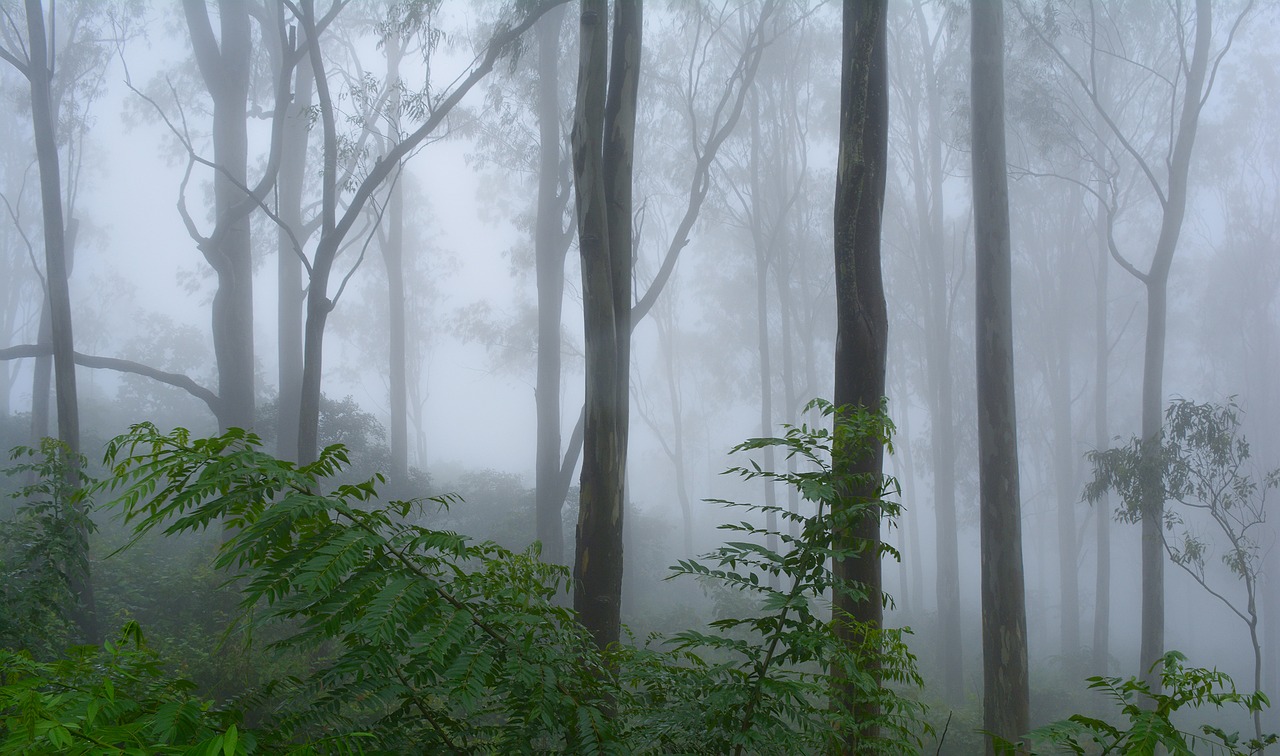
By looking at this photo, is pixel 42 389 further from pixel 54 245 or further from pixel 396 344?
pixel 54 245

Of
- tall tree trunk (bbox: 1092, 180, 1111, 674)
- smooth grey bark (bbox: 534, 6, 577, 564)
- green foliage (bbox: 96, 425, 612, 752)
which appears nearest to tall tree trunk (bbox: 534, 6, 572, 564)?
smooth grey bark (bbox: 534, 6, 577, 564)

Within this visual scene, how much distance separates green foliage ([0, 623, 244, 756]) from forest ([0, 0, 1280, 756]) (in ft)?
0.03

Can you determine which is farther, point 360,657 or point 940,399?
point 940,399

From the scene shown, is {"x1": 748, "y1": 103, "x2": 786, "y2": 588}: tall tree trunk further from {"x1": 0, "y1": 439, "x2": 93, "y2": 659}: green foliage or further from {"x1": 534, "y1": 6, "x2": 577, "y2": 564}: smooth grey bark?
{"x1": 0, "y1": 439, "x2": 93, "y2": 659}: green foliage

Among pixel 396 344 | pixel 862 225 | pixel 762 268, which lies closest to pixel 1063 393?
pixel 762 268

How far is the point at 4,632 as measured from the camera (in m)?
3.88

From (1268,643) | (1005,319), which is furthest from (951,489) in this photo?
(1005,319)

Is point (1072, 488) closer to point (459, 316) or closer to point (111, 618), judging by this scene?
point (459, 316)

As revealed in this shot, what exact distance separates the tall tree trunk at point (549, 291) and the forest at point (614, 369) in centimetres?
7

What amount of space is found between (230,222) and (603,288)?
685 cm

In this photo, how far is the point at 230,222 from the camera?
9617mm

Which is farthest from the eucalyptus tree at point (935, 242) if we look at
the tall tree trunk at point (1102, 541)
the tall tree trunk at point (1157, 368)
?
the tall tree trunk at point (1157, 368)

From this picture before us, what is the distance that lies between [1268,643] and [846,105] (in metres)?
19.8

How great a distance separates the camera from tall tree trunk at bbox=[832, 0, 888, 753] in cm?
365
